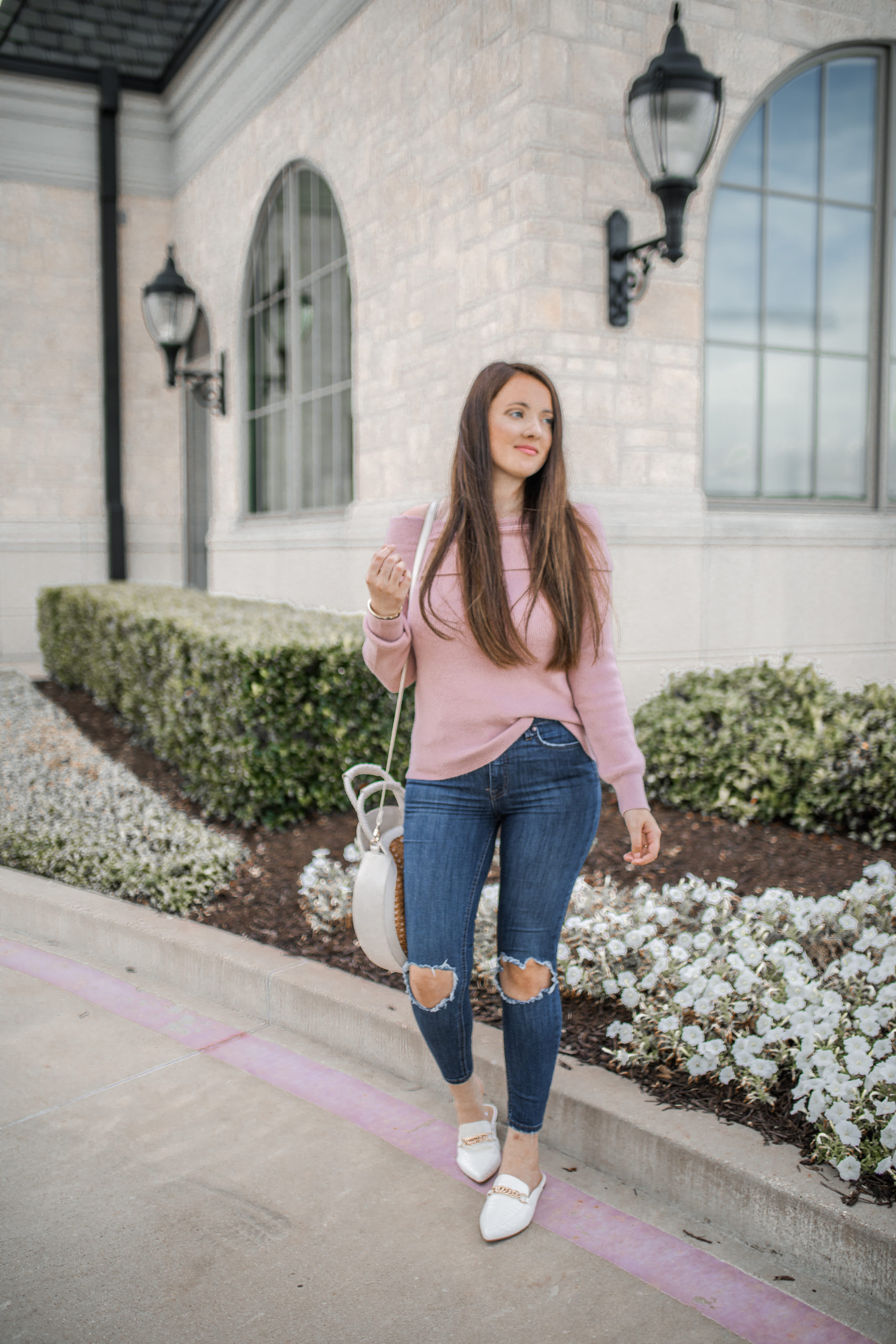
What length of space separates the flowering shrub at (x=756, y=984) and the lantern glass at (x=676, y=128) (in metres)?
3.35

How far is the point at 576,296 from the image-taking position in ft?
18.4

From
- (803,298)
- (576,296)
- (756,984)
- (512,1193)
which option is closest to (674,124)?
(576,296)

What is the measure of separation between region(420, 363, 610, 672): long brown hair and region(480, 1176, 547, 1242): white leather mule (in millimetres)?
1171

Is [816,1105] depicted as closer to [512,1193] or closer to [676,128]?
[512,1193]

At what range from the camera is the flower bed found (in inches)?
164

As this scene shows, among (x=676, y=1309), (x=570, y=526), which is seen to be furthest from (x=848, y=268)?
(x=676, y=1309)

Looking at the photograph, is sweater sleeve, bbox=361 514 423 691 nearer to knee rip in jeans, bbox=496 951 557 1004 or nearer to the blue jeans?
the blue jeans

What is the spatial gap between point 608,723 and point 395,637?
0.52 meters

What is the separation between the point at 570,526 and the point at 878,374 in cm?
545

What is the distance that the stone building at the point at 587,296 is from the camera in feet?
18.4

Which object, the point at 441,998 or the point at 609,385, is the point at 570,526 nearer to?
the point at 441,998

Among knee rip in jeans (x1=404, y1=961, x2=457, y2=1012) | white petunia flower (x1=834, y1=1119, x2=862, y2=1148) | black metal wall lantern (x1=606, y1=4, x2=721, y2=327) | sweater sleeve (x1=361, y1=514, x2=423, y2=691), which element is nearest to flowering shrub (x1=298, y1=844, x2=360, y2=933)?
knee rip in jeans (x1=404, y1=961, x2=457, y2=1012)

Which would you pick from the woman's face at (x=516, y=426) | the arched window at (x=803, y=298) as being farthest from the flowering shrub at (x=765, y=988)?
the arched window at (x=803, y=298)

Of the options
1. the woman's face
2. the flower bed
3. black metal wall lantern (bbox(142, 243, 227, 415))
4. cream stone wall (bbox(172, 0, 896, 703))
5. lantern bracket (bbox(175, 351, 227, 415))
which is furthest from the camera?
lantern bracket (bbox(175, 351, 227, 415))
